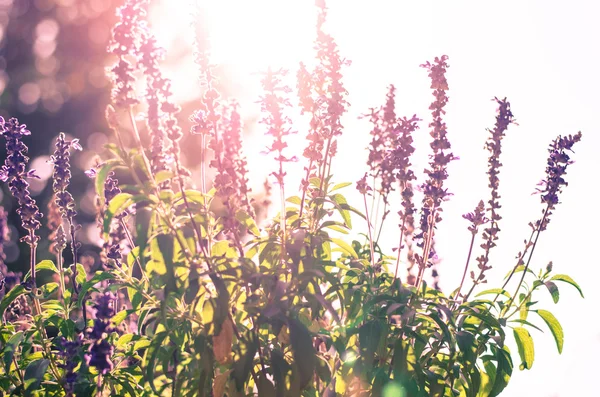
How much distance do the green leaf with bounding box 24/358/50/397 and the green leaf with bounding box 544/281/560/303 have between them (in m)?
2.83

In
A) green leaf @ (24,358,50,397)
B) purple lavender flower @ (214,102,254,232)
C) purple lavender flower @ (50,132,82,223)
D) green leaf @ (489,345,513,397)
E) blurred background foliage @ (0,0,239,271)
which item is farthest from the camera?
blurred background foliage @ (0,0,239,271)

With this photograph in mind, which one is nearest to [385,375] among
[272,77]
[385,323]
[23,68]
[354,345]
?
[385,323]

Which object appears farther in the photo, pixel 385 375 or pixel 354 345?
pixel 354 345

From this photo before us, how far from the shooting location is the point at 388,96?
424 centimetres

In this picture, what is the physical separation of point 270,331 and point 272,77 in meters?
1.31

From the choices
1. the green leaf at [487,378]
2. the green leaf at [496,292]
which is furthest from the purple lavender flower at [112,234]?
the green leaf at [487,378]

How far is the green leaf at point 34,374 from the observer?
133 inches

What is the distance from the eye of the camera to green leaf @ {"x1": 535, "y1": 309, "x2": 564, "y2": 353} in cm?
402

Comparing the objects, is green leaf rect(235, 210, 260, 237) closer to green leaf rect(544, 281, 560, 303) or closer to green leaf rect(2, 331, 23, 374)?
green leaf rect(2, 331, 23, 374)

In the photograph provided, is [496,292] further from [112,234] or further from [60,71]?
[60,71]

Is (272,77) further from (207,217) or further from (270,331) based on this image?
(270,331)

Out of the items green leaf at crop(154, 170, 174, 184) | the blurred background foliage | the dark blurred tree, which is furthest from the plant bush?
the dark blurred tree

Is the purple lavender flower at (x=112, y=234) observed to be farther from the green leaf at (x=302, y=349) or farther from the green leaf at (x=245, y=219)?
the green leaf at (x=302, y=349)

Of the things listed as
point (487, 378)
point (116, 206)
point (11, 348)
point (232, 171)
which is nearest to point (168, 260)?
point (116, 206)
